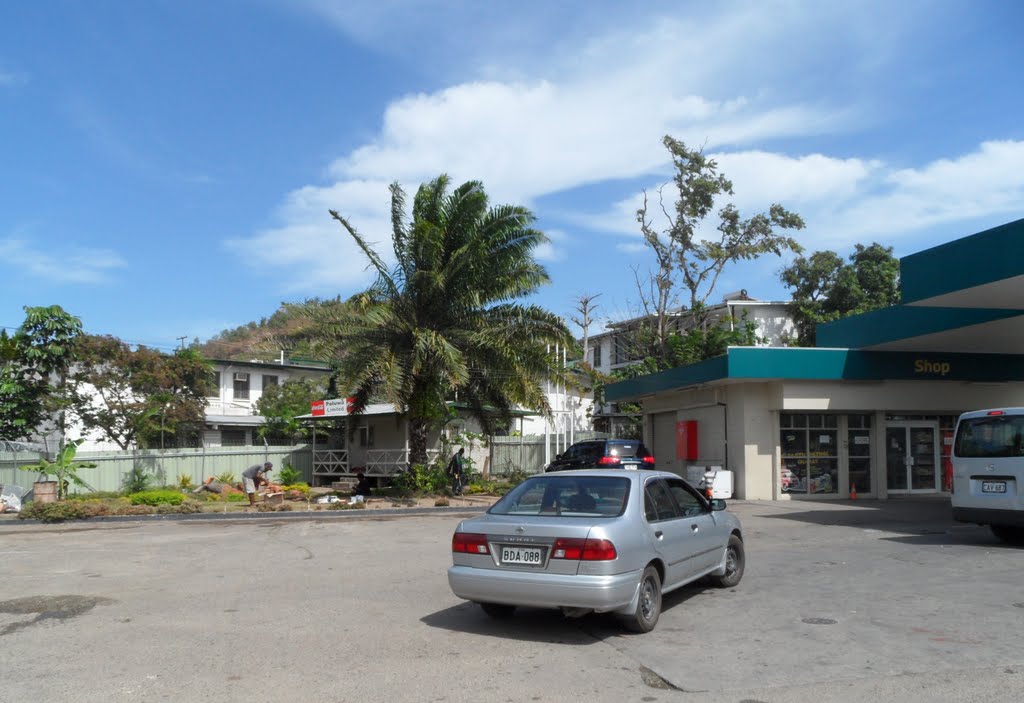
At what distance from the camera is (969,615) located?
27.6 ft

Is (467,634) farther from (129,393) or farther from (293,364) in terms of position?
(293,364)

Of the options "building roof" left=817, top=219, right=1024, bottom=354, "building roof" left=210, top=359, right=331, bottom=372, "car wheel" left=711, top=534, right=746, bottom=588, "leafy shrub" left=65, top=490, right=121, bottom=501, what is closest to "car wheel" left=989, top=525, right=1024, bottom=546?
"building roof" left=817, top=219, right=1024, bottom=354

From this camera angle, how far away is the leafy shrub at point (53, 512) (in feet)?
63.6

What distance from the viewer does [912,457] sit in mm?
25578

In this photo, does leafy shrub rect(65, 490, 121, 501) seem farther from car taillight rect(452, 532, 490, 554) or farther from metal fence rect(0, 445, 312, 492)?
car taillight rect(452, 532, 490, 554)

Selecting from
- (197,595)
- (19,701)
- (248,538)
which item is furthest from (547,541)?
(248,538)

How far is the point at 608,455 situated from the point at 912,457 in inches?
368

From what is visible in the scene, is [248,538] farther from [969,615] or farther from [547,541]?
[969,615]

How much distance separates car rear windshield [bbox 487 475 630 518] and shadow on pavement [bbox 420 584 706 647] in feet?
3.48

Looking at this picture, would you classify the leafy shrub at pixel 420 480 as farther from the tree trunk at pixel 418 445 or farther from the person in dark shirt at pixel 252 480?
the person in dark shirt at pixel 252 480

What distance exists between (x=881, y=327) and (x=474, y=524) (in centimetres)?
1851

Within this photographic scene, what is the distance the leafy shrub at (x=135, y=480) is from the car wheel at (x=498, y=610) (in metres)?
23.9

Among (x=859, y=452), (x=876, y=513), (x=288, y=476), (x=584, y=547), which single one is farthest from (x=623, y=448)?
(x=584, y=547)

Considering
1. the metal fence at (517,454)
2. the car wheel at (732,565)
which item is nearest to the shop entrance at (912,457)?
the metal fence at (517,454)
